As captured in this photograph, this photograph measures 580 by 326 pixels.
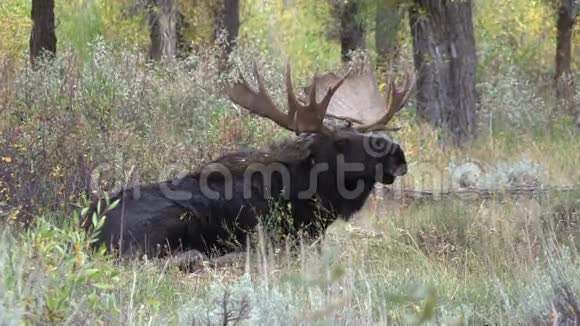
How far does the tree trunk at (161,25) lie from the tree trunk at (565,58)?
705cm

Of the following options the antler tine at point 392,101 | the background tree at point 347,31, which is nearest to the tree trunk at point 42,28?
the antler tine at point 392,101

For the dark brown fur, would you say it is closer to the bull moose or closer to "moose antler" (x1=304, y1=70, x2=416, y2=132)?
the bull moose

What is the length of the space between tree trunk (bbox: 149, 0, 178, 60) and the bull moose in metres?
11.2

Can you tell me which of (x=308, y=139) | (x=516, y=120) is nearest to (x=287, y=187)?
(x=308, y=139)

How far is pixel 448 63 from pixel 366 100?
6078 mm

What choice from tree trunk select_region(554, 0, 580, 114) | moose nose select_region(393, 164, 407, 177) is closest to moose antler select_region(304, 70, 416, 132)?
moose nose select_region(393, 164, 407, 177)

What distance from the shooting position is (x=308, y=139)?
973cm

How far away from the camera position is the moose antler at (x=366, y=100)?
991 cm

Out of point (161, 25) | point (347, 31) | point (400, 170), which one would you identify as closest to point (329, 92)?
point (400, 170)

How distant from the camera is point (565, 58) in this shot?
22031 millimetres

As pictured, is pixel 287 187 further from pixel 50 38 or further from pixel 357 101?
pixel 50 38

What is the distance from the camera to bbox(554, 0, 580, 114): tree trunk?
18734 mm

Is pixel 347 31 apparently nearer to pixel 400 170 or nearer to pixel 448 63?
pixel 448 63

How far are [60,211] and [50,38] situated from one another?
6.80 metres
